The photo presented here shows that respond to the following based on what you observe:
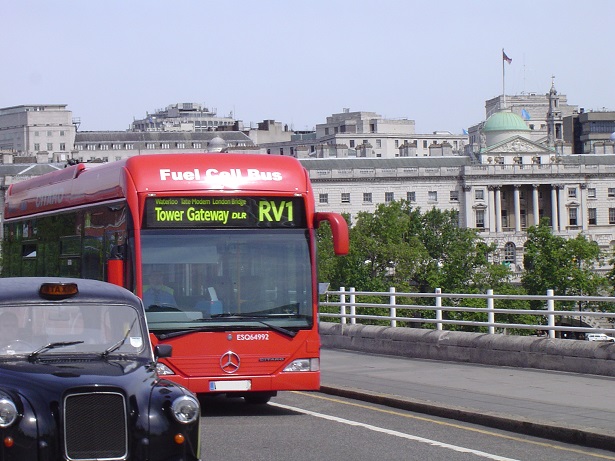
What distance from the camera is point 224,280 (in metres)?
14.8

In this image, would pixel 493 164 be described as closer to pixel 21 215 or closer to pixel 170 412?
pixel 21 215

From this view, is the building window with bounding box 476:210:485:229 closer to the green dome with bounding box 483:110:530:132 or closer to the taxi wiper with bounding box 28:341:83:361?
the green dome with bounding box 483:110:530:132

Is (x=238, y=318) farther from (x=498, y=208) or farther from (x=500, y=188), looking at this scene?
(x=500, y=188)

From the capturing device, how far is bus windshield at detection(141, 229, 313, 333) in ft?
48.3

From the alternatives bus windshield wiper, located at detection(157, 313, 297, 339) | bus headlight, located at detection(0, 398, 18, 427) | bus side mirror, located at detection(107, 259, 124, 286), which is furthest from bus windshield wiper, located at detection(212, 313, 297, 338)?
bus headlight, located at detection(0, 398, 18, 427)

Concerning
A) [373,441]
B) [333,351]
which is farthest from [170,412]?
[333,351]

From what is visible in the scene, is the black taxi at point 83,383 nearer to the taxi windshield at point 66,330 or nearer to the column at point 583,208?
the taxi windshield at point 66,330

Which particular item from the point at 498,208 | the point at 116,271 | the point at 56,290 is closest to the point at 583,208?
the point at 498,208

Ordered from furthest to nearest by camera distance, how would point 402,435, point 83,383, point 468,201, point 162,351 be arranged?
point 468,201
point 402,435
point 162,351
point 83,383

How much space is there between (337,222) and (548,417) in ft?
10.3

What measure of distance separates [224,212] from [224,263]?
2.10 feet

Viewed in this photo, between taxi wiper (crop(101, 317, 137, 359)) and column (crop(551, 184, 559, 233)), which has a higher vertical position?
column (crop(551, 184, 559, 233))

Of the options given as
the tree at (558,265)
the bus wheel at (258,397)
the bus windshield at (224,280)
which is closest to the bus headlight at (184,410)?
the bus windshield at (224,280)

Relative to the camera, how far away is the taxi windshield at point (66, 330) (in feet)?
31.7
